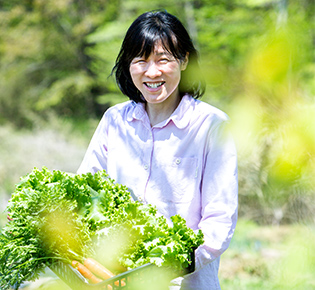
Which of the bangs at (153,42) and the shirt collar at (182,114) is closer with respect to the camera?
the bangs at (153,42)

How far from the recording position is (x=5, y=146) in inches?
500

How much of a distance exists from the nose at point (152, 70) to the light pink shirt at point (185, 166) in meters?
0.25

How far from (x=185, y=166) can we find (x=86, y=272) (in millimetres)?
707

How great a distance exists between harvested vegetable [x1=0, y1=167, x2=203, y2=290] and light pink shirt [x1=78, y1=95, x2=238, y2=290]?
229 mm

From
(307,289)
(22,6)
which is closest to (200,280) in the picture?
(307,289)

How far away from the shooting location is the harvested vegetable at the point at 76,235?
5.12ft

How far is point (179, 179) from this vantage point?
6.72 feet

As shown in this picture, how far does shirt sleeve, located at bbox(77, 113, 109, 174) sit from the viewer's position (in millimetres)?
2305

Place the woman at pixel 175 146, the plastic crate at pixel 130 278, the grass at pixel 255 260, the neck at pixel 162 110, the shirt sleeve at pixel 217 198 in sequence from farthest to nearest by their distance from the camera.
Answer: the grass at pixel 255 260
the neck at pixel 162 110
the woman at pixel 175 146
the shirt sleeve at pixel 217 198
the plastic crate at pixel 130 278

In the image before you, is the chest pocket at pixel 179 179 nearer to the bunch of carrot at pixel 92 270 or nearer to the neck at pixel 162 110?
the neck at pixel 162 110

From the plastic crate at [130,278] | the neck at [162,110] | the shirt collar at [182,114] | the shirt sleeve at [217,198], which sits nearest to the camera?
the plastic crate at [130,278]

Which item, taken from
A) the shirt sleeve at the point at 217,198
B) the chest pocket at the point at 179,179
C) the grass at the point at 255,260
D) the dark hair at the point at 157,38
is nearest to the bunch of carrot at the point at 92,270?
the shirt sleeve at the point at 217,198

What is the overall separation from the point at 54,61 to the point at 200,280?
61.7 feet

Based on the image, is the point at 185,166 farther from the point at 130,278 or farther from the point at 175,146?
the point at 130,278
